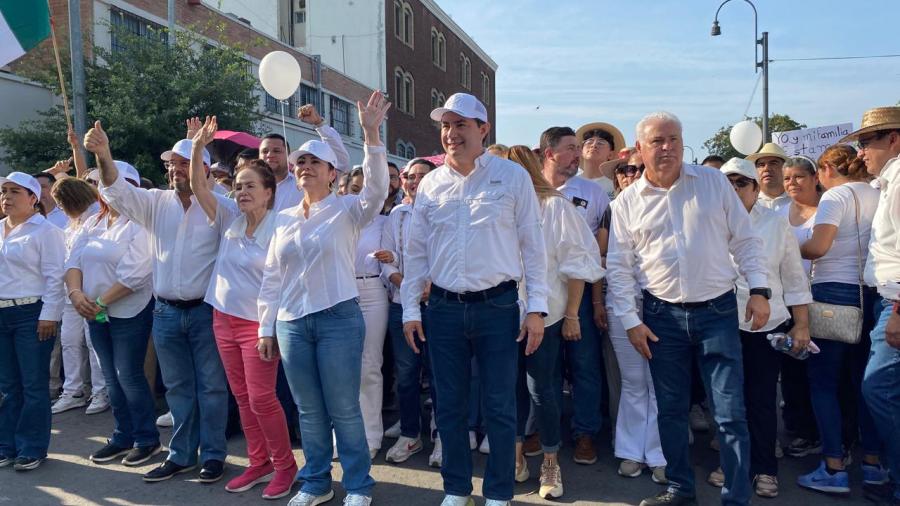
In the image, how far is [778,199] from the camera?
498cm

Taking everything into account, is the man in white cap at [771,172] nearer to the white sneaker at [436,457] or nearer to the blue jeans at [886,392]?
the blue jeans at [886,392]

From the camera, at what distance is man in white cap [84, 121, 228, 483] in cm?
425

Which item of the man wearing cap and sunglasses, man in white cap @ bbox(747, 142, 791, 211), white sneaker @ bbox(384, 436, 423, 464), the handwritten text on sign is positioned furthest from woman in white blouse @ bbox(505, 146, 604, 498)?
the handwritten text on sign

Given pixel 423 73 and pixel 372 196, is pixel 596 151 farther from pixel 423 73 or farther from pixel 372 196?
pixel 423 73

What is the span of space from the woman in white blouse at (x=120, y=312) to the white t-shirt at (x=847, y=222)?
14.7ft

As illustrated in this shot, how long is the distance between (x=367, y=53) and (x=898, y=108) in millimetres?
30091

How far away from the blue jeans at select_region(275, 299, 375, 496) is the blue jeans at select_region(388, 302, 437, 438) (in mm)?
938

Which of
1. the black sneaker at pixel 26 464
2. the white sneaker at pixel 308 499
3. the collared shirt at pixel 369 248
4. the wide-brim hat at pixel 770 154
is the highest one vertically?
the wide-brim hat at pixel 770 154

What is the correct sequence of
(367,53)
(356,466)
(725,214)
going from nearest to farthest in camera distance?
1. (725,214)
2. (356,466)
3. (367,53)

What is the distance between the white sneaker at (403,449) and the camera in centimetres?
464

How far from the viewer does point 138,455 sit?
470 cm

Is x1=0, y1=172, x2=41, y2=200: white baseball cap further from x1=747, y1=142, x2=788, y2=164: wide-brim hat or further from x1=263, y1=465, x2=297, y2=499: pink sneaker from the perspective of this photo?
x1=747, y1=142, x2=788, y2=164: wide-brim hat

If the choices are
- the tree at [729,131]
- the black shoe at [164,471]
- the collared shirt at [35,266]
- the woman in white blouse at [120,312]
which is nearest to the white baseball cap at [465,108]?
the woman in white blouse at [120,312]

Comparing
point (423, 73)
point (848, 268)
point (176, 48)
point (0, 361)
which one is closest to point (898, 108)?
point (848, 268)
